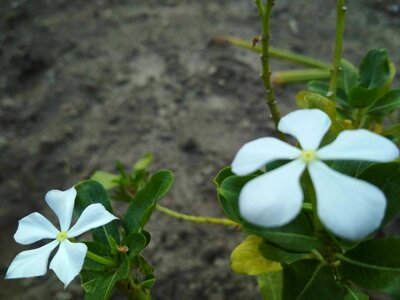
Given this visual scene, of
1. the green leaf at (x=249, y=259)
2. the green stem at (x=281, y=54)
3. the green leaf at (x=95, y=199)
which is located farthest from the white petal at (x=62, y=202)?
the green stem at (x=281, y=54)

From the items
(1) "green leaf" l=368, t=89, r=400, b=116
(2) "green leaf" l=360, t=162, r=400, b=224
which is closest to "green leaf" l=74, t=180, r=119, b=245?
(2) "green leaf" l=360, t=162, r=400, b=224

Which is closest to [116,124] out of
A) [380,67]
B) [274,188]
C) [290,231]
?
[380,67]

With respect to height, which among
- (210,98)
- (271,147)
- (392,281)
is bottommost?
(210,98)

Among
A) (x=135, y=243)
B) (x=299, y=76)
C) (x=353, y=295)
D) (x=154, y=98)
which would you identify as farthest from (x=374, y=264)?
(x=154, y=98)

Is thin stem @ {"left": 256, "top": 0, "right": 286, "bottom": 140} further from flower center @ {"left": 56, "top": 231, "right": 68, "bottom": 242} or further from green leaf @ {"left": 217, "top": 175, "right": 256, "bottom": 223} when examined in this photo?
flower center @ {"left": 56, "top": 231, "right": 68, "bottom": 242}

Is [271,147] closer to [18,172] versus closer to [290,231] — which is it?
[290,231]

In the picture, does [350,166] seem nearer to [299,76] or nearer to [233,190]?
[233,190]
